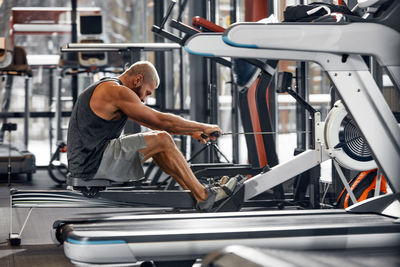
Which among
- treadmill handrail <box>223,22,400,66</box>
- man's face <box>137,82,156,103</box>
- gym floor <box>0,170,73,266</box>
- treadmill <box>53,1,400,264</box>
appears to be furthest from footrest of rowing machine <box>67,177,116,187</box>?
treadmill handrail <box>223,22,400,66</box>

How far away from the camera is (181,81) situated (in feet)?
30.0

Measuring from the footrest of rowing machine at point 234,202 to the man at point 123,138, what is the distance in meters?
0.05

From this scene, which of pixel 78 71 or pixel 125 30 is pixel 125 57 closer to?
pixel 78 71

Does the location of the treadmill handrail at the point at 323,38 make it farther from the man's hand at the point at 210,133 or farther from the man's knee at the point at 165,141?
the man's knee at the point at 165,141

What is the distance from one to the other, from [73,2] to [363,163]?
6.72m

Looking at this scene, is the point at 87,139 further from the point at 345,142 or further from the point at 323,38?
the point at 323,38

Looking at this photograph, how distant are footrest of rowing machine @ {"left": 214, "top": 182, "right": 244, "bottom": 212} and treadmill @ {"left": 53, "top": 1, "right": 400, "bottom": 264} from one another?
1178mm

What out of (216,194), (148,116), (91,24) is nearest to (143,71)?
(148,116)

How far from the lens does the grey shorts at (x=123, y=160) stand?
4.18 m

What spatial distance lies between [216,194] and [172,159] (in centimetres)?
37

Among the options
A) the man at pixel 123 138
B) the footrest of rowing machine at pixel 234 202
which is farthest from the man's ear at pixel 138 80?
the footrest of rowing machine at pixel 234 202

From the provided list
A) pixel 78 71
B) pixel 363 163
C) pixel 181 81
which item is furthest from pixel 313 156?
pixel 181 81

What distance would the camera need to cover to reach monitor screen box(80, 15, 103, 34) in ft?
27.3

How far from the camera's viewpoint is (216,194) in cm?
423
